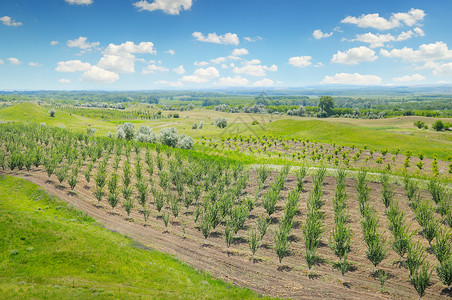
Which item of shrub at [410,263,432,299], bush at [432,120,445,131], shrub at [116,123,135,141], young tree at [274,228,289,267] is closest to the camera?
shrub at [410,263,432,299]

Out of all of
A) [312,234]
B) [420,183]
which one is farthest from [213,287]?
[420,183]

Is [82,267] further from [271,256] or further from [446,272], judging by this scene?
[446,272]

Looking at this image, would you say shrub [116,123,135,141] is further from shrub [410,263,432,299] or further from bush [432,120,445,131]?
bush [432,120,445,131]

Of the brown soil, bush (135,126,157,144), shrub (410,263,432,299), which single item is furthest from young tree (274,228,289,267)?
bush (135,126,157,144)

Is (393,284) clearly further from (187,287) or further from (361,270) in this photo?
(187,287)

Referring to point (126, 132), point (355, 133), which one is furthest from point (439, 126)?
point (126, 132)
